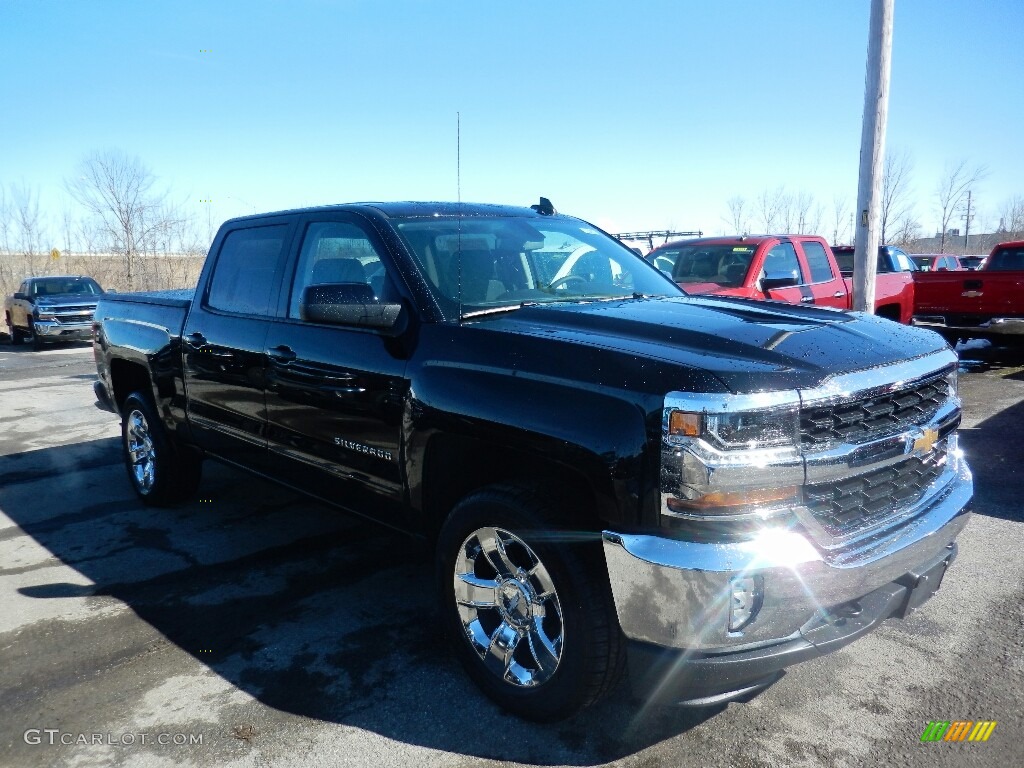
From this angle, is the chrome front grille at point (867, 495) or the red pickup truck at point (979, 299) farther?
the red pickup truck at point (979, 299)

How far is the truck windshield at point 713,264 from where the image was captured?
30.3 ft

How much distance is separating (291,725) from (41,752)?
87 cm

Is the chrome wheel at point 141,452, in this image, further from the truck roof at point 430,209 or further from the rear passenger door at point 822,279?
the rear passenger door at point 822,279

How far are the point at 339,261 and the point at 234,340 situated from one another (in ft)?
3.03

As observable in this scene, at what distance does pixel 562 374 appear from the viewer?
2.68 metres

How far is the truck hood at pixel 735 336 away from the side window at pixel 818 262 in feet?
22.8

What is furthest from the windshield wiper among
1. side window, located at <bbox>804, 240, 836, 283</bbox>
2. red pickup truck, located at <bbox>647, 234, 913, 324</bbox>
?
side window, located at <bbox>804, 240, 836, 283</bbox>

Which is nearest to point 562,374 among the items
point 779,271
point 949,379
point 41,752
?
point 949,379

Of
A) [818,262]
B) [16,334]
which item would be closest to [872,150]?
[818,262]

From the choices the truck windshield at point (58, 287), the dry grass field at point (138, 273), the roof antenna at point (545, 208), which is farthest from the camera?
the dry grass field at point (138, 273)

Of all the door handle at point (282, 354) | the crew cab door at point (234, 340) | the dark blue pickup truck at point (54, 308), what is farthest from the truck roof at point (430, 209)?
the dark blue pickup truck at point (54, 308)

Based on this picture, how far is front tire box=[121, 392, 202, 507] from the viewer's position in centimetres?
535

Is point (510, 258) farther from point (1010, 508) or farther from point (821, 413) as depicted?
point (1010, 508)

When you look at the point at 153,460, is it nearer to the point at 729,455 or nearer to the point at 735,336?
the point at 735,336
